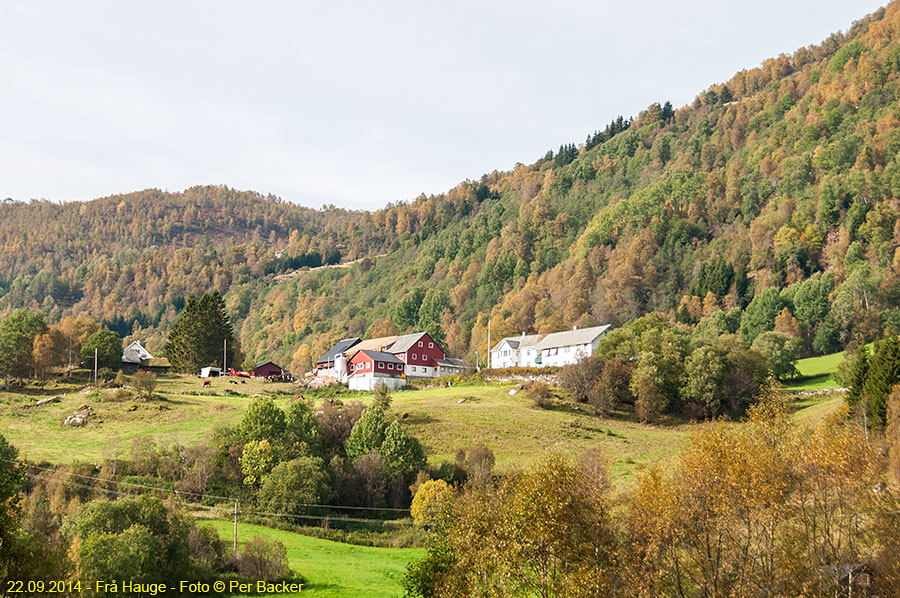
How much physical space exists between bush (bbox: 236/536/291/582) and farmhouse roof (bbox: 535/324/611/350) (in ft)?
227

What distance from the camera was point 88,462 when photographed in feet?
170

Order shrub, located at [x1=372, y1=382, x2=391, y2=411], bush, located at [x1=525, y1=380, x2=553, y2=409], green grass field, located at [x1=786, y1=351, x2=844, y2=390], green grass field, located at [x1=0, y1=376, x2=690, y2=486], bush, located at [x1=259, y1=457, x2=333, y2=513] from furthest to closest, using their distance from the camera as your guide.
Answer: green grass field, located at [x1=786, y1=351, x2=844, y2=390], bush, located at [x1=525, y1=380, x2=553, y2=409], shrub, located at [x1=372, y1=382, x2=391, y2=411], green grass field, located at [x1=0, y1=376, x2=690, y2=486], bush, located at [x1=259, y1=457, x2=333, y2=513]

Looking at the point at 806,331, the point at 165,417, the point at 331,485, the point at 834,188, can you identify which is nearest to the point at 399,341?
the point at 165,417

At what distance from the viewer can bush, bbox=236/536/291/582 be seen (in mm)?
37656

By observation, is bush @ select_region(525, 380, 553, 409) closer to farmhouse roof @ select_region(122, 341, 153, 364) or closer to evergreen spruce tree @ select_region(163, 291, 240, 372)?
evergreen spruce tree @ select_region(163, 291, 240, 372)

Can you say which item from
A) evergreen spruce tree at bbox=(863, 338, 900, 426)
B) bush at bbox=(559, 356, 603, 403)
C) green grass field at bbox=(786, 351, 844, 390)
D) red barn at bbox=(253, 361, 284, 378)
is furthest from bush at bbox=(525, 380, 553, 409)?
red barn at bbox=(253, 361, 284, 378)

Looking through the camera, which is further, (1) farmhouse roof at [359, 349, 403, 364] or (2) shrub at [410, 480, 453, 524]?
(1) farmhouse roof at [359, 349, 403, 364]

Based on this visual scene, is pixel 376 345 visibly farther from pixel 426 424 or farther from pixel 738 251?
pixel 738 251

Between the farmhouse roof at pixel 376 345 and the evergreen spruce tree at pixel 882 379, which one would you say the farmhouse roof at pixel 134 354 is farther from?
the evergreen spruce tree at pixel 882 379

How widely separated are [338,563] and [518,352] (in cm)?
7580

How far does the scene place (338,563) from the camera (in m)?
41.2

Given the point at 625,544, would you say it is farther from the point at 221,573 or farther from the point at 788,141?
the point at 788,141

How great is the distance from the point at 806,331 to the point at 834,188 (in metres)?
43.2

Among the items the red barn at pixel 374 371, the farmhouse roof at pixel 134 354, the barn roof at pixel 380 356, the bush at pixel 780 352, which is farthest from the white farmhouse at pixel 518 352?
the farmhouse roof at pixel 134 354
